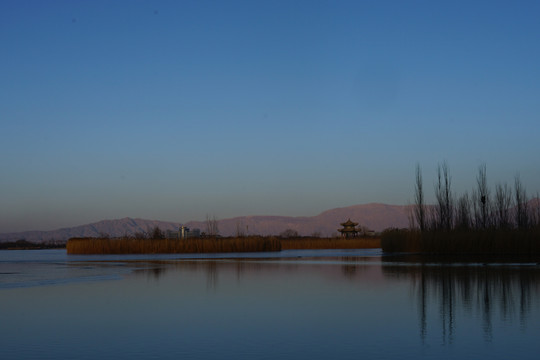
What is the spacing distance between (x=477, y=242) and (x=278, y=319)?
21780 mm

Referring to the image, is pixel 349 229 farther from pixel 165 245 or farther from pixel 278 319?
pixel 278 319

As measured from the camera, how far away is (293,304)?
975 cm

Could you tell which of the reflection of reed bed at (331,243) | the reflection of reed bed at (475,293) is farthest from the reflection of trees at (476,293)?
the reflection of reed bed at (331,243)

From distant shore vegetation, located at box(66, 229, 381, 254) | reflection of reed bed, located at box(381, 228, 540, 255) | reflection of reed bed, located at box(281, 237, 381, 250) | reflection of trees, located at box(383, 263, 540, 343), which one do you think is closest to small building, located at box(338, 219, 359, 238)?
reflection of reed bed, located at box(281, 237, 381, 250)

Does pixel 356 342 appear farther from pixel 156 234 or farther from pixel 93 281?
pixel 156 234

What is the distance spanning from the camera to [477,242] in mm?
27656

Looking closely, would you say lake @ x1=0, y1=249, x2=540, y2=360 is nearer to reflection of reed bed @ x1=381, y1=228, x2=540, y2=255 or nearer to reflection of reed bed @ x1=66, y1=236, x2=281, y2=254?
reflection of reed bed @ x1=381, y1=228, x2=540, y2=255

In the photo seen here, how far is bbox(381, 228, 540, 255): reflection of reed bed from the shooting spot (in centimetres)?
2595

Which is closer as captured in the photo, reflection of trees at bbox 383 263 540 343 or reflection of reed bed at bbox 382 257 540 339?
reflection of trees at bbox 383 263 540 343

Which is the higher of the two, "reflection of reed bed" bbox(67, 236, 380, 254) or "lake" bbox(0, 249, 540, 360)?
"reflection of reed bed" bbox(67, 236, 380, 254)

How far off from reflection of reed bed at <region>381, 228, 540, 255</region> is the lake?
1333 centimetres

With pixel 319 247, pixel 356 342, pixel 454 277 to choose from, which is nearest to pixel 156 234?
pixel 319 247

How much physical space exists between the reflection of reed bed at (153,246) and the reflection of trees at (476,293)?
25.1m

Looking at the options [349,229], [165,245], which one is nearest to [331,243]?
[165,245]
